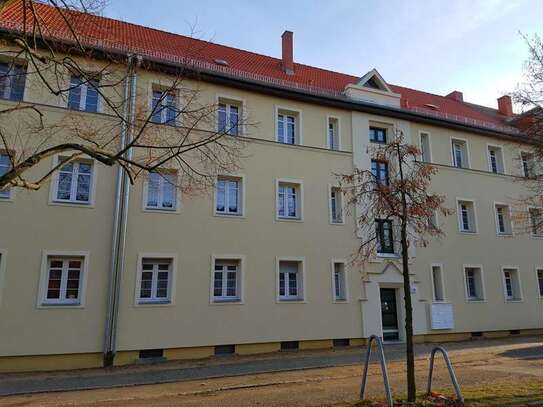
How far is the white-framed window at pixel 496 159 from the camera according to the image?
22.7 metres

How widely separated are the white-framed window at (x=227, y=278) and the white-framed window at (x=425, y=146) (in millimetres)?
10741

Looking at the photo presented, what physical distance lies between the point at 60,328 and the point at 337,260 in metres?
10.0

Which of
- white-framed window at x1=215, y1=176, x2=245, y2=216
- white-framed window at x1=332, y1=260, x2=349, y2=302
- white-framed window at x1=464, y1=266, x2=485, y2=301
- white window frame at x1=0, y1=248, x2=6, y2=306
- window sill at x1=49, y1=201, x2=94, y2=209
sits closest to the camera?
white window frame at x1=0, y1=248, x2=6, y2=306

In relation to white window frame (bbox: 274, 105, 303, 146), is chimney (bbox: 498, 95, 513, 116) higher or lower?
higher

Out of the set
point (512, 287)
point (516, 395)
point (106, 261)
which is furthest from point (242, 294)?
point (512, 287)

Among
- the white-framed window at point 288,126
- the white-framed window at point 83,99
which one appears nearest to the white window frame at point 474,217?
the white-framed window at point 288,126

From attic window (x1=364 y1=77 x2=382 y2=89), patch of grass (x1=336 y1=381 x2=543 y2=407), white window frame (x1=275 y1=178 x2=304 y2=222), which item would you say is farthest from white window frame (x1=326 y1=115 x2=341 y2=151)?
patch of grass (x1=336 y1=381 x2=543 y2=407)

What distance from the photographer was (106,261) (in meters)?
13.8

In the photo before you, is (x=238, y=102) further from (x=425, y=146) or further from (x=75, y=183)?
(x=425, y=146)

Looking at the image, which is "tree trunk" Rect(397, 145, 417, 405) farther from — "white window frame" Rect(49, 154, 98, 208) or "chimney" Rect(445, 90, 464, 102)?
"chimney" Rect(445, 90, 464, 102)

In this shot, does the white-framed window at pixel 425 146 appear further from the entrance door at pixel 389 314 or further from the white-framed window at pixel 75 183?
the white-framed window at pixel 75 183

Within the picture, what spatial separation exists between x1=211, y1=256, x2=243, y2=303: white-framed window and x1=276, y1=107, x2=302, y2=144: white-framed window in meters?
5.46

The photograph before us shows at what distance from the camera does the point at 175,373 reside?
11875mm

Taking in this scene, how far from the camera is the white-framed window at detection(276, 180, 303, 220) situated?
17.1 metres
